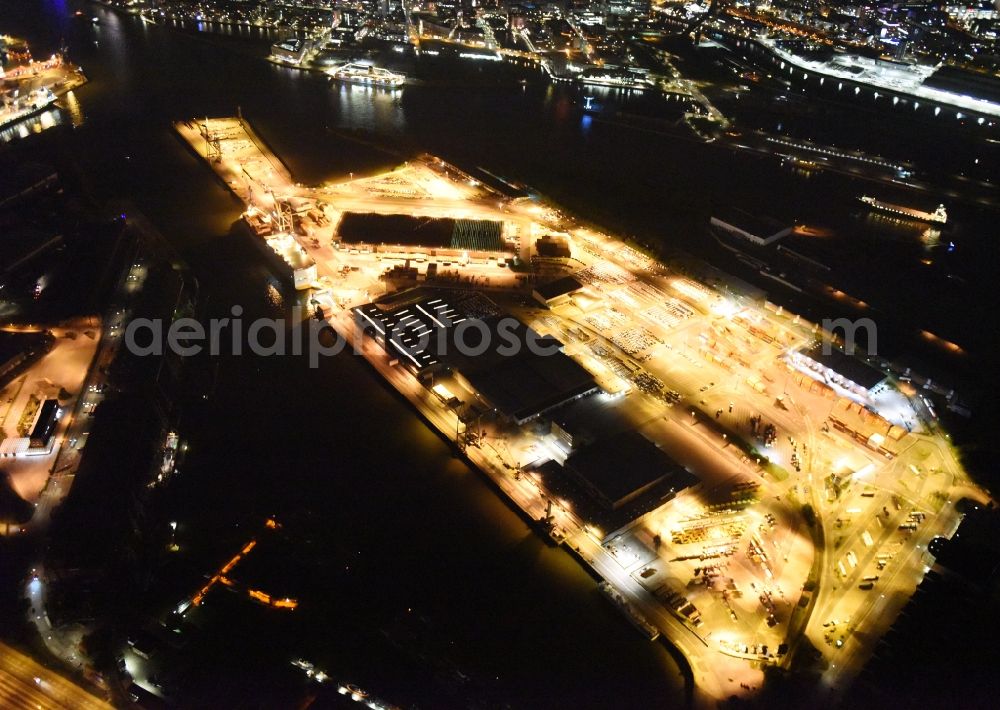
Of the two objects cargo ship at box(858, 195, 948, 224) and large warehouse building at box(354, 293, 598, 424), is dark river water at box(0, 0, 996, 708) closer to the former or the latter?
cargo ship at box(858, 195, 948, 224)

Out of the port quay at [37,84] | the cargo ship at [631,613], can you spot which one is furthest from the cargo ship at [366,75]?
the cargo ship at [631,613]

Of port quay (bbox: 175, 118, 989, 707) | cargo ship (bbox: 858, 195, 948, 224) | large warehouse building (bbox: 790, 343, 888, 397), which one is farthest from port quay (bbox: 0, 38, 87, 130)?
cargo ship (bbox: 858, 195, 948, 224)

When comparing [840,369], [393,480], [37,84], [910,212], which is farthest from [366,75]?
[840,369]

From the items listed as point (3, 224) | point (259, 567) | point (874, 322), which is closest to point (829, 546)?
point (874, 322)

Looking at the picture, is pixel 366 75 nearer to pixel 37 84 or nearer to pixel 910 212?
pixel 37 84

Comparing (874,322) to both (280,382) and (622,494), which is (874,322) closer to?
(622,494)

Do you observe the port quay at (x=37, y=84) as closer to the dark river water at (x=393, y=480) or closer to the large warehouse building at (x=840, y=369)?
the dark river water at (x=393, y=480)
